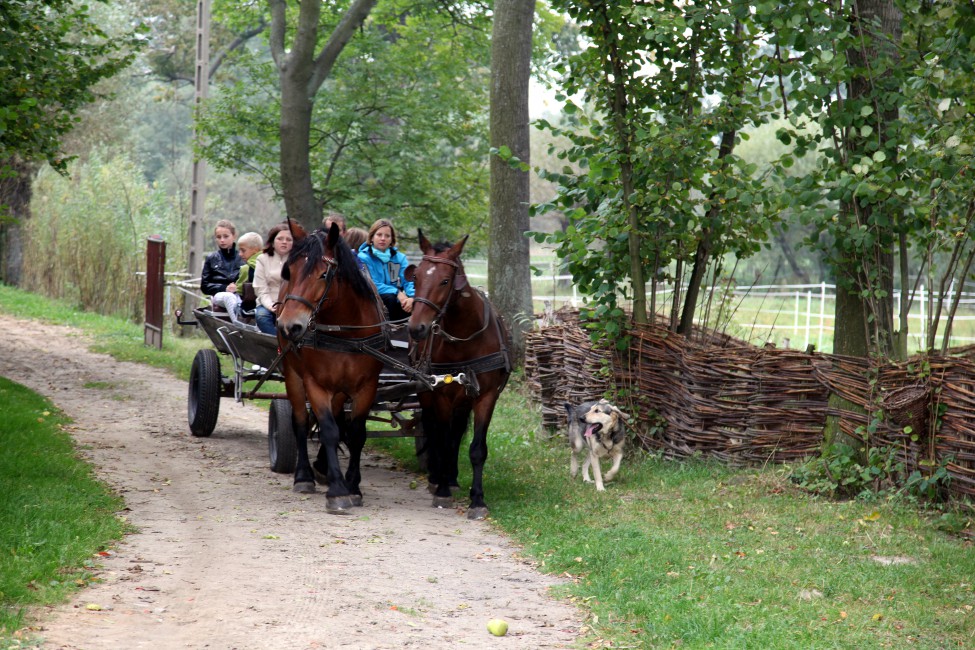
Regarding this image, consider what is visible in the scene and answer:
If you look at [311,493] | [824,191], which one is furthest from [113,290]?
[824,191]

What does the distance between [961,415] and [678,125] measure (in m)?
3.74

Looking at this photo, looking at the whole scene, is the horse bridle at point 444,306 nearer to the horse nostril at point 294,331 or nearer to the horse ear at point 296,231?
the horse nostril at point 294,331

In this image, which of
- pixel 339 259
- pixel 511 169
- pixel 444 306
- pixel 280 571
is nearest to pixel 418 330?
pixel 444 306

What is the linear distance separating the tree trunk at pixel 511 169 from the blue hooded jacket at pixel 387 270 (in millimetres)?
4291

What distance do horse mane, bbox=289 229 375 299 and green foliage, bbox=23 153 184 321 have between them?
17497 millimetres

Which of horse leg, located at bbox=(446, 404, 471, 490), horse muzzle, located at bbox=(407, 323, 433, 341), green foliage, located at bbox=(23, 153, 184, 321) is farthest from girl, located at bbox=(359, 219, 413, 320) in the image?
green foliage, located at bbox=(23, 153, 184, 321)

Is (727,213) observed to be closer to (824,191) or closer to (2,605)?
(824,191)

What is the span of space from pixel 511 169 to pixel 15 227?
24798 millimetres

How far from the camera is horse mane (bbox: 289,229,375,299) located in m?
8.42

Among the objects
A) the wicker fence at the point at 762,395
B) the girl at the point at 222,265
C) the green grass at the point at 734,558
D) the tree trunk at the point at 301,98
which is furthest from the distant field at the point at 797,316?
the green grass at the point at 734,558

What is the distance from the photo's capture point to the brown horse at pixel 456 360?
27.6 feet

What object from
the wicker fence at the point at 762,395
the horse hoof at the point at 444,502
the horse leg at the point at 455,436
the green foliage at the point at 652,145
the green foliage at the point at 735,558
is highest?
the green foliage at the point at 652,145

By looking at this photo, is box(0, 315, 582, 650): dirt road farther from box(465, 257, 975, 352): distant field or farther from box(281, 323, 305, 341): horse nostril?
box(465, 257, 975, 352): distant field

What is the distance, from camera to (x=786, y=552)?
22.8 feet
